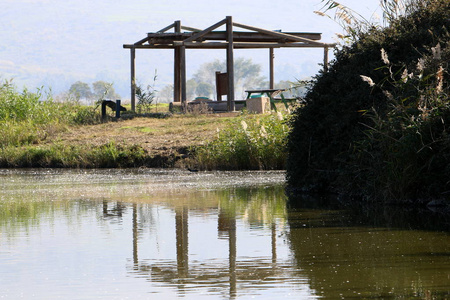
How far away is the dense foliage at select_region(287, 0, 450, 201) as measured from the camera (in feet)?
32.8

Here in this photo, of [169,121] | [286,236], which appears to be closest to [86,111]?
[169,121]

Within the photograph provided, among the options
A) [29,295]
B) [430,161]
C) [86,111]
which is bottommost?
[29,295]

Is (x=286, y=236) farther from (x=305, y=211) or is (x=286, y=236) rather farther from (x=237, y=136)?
(x=237, y=136)

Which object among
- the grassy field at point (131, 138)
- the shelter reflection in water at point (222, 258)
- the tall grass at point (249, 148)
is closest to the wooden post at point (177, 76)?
the grassy field at point (131, 138)

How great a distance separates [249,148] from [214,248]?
10.5 meters

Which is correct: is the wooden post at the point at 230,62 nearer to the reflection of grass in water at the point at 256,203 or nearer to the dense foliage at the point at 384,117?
the reflection of grass in water at the point at 256,203

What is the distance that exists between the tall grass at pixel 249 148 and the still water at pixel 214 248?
16.0 feet

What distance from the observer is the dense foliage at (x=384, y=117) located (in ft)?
32.8

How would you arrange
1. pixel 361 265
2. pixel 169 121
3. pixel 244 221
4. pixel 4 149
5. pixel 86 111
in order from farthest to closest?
1. pixel 86 111
2. pixel 169 121
3. pixel 4 149
4. pixel 244 221
5. pixel 361 265

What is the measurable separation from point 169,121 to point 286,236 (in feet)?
55.3

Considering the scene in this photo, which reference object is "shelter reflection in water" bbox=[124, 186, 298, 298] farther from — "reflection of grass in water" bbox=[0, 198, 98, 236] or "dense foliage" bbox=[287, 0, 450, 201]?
"dense foliage" bbox=[287, 0, 450, 201]

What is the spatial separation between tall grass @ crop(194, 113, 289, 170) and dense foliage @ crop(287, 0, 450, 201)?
4.13 meters

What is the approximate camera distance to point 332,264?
6496 mm

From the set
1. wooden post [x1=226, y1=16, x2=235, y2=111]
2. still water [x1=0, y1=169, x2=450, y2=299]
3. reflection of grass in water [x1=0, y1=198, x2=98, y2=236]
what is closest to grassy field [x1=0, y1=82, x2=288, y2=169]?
wooden post [x1=226, y1=16, x2=235, y2=111]
